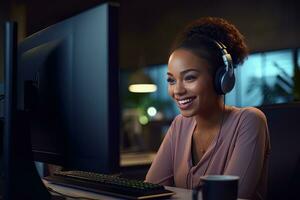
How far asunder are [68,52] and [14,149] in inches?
8.7

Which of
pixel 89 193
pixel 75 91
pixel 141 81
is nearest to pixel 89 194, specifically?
pixel 89 193

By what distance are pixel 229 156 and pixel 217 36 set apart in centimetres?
40

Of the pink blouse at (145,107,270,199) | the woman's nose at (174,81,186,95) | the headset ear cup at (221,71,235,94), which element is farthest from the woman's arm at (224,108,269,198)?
the woman's nose at (174,81,186,95)

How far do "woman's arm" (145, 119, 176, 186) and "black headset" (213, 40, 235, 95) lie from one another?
0.96 ft

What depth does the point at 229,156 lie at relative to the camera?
145cm

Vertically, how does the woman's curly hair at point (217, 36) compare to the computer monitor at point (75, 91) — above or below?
above

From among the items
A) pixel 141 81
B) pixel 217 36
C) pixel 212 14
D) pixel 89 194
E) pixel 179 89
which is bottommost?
pixel 89 194

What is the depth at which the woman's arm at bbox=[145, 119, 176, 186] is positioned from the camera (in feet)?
5.25

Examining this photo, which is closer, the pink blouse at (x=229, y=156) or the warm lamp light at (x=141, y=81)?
the pink blouse at (x=229, y=156)

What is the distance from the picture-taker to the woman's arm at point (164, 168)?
1.60m

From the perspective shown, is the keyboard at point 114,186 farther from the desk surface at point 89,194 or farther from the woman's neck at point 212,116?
the woman's neck at point 212,116

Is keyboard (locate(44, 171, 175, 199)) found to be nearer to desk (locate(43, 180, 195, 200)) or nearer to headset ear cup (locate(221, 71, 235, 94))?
desk (locate(43, 180, 195, 200))

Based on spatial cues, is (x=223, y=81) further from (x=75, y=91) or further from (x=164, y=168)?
(x=75, y=91)

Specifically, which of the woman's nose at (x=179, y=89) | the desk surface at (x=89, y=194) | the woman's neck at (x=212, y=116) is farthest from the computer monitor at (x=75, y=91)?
the woman's neck at (x=212, y=116)
